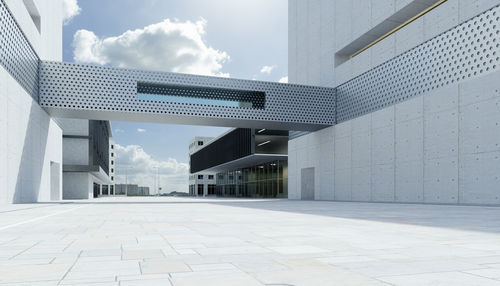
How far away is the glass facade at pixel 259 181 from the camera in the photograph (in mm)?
45219

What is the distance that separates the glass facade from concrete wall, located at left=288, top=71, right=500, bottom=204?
14.6 meters

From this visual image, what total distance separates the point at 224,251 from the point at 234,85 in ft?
79.0

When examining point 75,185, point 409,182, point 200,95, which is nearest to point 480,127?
point 409,182

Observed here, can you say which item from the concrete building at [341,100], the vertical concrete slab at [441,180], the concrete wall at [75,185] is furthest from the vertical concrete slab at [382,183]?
the concrete wall at [75,185]

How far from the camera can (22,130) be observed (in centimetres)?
2086

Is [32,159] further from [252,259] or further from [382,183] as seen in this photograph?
[252,259]

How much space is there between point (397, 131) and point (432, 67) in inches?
151

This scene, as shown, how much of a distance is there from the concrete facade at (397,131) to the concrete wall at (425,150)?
4cm

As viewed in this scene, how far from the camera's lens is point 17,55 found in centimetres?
2012

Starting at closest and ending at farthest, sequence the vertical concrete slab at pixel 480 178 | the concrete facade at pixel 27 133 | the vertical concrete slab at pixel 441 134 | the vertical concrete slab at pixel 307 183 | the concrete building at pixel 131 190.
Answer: the vertical concrete slab at pixel 480 178 → the concrete facade at pixel 27 133 → the vertical concrete slab at pixel 441 134 → the vertical concrete slab at pixel 307 183 → the concrete building at pixel 131 190

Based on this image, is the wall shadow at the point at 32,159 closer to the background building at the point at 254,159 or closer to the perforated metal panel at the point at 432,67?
the perforated metal panel at the point at 432,67

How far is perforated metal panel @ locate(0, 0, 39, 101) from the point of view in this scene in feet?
60.3

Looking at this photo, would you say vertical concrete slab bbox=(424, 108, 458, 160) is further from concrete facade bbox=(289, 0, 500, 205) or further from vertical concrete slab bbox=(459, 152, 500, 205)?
vertical concrete slab bbox=(459, 152, 500, 205)

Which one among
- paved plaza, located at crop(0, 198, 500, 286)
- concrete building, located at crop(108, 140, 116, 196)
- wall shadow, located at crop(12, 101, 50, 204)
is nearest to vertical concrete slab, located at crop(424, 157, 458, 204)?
paved plaza, located at crop(0, 198, 500, 286)
